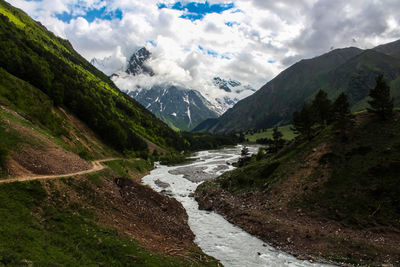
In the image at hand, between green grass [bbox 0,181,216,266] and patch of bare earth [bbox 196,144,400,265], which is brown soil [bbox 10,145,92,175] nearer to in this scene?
green grass [bbox 0,181,216,266]

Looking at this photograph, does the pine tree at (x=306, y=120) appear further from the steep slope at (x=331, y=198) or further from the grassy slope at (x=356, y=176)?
the grassy slope at (x=356, y=176)

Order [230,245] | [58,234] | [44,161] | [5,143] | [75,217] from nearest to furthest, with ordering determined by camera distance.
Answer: [58,234] → [75,217] → [5,143] → [230,245] → [44,161]

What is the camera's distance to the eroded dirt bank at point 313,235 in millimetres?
25125

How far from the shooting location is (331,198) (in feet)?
118

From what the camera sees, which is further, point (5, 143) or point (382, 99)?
point (382, 99)

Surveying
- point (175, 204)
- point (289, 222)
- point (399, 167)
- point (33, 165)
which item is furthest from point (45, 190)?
point (399, 167)

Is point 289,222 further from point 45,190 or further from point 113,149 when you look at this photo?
point 113,149

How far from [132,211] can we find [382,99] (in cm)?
5223

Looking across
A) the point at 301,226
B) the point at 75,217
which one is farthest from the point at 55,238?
the point at 301,226

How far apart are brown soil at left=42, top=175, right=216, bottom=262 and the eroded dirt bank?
10.4 m

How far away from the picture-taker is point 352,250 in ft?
85.2

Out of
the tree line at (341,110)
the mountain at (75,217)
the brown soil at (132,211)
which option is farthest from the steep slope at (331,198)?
the mountain at (75,217)

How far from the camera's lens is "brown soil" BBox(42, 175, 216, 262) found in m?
24.7

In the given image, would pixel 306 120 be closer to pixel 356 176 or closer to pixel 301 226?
pixel 356 176
